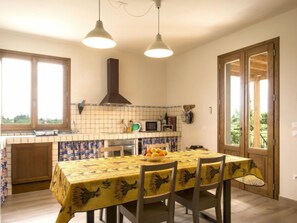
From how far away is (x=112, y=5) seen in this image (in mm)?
2896

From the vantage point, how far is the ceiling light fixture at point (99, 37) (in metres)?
2.10

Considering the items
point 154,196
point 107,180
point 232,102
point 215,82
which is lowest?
point 154,196

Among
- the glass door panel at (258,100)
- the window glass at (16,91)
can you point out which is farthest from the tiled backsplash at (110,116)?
the glass door panel at (258,100)

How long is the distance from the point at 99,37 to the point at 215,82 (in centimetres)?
278

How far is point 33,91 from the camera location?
4.14m

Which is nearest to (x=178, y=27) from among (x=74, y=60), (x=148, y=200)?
(x=74, y=60)

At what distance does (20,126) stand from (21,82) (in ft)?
2.65

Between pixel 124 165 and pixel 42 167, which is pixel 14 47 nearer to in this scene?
pixel 42 167

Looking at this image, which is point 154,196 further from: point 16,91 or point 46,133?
point 16,91

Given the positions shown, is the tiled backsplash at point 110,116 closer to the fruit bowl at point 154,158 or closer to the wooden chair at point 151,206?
the fruit bowl at point 154,158

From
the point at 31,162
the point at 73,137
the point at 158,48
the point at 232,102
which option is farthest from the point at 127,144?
the point at 158,48

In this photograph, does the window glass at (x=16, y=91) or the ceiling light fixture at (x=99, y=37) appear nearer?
the ceiling light fixture at (x=99, y=37)

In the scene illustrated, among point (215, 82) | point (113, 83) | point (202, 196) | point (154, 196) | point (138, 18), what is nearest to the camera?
point (154, 196)

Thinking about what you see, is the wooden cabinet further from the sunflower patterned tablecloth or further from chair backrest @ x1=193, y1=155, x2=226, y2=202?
chair backrest @ x1=193, y1=155, x2=226, y2=202
